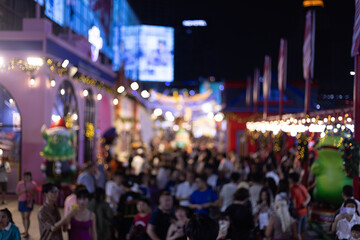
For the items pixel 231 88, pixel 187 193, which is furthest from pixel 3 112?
pixel 231 88

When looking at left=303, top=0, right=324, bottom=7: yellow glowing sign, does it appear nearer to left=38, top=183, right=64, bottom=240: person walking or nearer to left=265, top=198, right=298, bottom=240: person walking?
left=265, top=198, right=298, bottom=240: person walking

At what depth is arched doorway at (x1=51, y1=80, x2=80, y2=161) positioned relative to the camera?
49.8 ft

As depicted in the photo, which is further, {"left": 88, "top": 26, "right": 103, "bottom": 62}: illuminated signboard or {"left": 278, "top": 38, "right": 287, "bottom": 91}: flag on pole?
{"left": 88, "top": 26, "right": 103, "bottom": 62}: illuminated signboard

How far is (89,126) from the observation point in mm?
21016

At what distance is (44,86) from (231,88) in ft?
96.5

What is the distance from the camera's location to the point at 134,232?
760 centimetres

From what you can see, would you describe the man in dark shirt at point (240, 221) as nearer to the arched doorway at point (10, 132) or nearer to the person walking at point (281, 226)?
the person walking at point (281, 226)

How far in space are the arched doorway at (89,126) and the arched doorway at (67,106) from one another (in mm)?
1860

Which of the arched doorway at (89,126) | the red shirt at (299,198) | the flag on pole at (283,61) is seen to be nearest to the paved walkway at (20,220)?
the red shirt at (299,198)

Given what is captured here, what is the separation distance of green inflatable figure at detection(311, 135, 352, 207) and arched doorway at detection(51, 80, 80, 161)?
23.3ft

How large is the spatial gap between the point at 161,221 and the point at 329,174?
20.1ft

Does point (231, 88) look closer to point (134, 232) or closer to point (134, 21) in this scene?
point (134, 21)

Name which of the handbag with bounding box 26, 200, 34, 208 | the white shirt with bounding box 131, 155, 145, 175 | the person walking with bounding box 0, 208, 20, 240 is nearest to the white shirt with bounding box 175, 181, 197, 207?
the handbag with bounding box 26, 200, 34, 208

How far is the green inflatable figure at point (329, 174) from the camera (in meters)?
11.9
